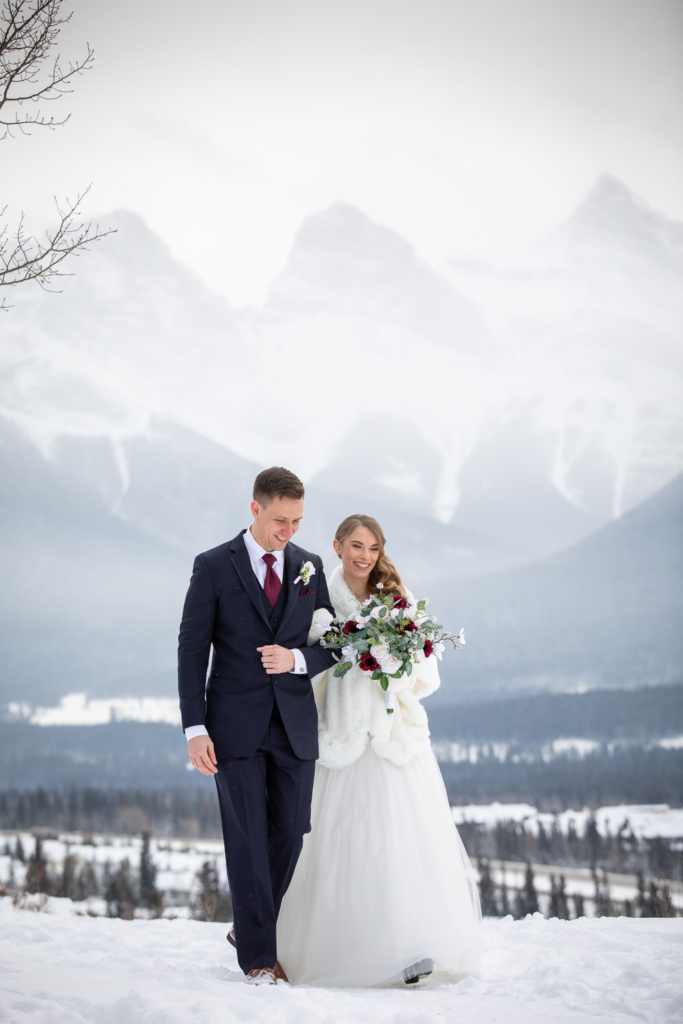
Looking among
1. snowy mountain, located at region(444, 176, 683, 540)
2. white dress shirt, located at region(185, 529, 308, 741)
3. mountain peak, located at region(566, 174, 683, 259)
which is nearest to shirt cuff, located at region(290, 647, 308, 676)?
white dress shirt, located at region(185, 529, 308, 741)

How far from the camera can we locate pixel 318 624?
11.0 feet

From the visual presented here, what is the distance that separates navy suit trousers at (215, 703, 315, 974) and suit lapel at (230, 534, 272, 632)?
397 mm

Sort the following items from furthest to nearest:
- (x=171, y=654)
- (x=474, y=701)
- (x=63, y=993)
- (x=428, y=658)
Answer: (x=171, y=654)
(x=474, y=701)
(x=428, y=658)
(x=63, y=993)

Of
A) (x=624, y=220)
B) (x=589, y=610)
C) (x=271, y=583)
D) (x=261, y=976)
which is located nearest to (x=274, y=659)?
(x=271, y=583)

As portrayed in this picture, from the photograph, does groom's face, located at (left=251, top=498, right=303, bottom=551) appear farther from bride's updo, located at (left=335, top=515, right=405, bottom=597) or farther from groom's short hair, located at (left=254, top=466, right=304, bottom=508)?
bride's updo, located at (left=335, top=515, right=405, bottom=597)

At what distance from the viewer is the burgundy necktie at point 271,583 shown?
318 centimetres

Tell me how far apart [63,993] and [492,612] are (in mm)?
27349

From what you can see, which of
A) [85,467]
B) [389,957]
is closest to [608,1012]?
[389,957]

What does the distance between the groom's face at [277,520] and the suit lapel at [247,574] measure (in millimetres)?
94

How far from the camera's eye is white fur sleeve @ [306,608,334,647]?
333 cm

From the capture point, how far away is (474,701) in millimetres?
25203

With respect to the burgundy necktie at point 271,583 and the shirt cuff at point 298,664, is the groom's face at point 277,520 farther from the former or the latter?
the shirt cuff at point 298,664

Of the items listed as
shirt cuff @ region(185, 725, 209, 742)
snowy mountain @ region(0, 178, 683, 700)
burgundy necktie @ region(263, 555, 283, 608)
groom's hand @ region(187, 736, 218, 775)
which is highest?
snowy mountain @ region(0, 178, 683, 700)

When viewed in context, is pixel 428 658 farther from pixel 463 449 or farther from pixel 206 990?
pixel 463 449
